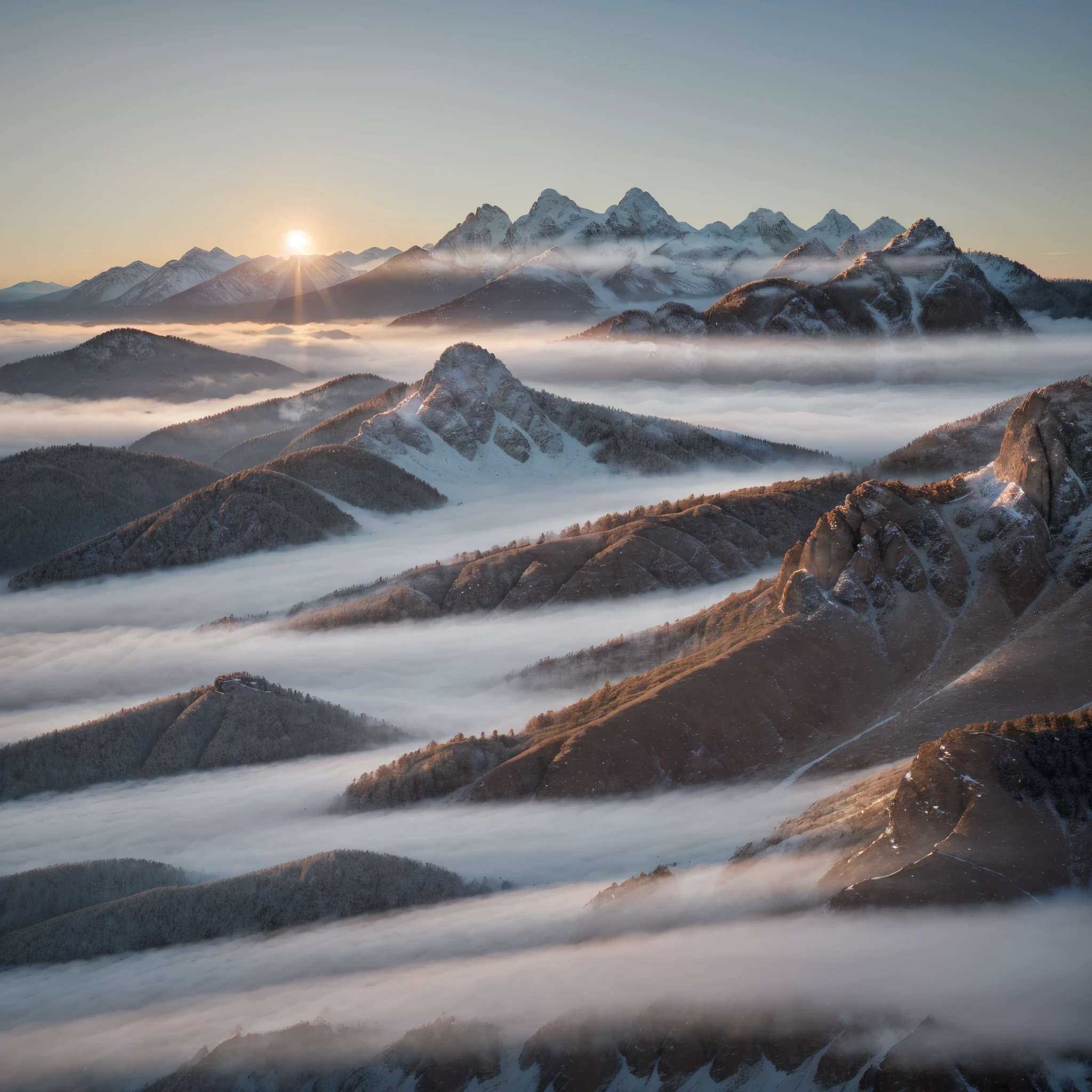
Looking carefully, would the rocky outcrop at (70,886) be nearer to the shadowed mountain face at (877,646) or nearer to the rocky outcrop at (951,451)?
the shadowed mountain face at (877,646)

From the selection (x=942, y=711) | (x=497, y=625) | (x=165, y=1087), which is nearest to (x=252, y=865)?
(x=165, y=1087)

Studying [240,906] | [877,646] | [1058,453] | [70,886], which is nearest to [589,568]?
[877,646]

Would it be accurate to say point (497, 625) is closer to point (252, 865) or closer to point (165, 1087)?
point (252, 865)

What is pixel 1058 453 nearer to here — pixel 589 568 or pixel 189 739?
pixel 589 568

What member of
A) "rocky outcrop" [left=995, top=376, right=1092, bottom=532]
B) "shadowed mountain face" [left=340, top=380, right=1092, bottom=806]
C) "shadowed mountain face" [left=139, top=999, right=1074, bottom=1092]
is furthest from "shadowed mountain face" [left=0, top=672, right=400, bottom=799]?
"rocky outcrop" [left=995, top=376, right=1092, bottom=532]

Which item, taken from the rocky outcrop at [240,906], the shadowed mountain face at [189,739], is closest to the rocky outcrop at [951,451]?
the shadowed mountain face at [189,739]

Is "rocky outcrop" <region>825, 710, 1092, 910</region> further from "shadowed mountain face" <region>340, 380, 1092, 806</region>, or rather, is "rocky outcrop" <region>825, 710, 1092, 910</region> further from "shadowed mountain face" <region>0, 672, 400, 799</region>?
"shadowed mountain face" <region>0, 672, 400, 799</region>

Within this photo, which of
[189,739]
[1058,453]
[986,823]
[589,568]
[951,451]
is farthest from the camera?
[951,451]
